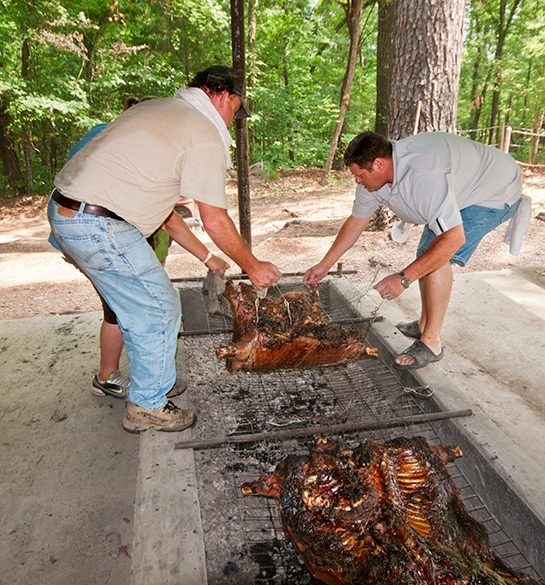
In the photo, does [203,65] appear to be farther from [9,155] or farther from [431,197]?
[431,197]

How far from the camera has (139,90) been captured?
1441 centimetres

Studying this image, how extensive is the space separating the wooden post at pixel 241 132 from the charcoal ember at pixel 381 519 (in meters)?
3.31

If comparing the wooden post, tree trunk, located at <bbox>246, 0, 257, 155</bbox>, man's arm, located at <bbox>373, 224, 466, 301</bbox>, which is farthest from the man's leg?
tree trunk, located at <bbox>246, 0, 257, 155</bbox>

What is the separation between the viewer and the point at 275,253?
7617mm

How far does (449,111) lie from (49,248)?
8.51 m

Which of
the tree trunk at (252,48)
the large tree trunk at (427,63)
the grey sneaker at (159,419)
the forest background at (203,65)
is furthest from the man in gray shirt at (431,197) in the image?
the tree trunk at (252,48)

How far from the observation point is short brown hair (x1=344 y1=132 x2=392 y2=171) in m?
2.97

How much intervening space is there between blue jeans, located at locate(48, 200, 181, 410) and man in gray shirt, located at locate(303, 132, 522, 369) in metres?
1.59

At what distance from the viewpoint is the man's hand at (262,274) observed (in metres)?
2.68

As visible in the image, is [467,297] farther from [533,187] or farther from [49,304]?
[533,187]

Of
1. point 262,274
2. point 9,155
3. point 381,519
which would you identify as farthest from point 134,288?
point 9,155

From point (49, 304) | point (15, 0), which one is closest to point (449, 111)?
point (49, 304)

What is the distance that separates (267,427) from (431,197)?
209cm

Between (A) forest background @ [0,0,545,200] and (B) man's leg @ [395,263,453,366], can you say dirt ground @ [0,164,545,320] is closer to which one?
(B) man's leg @ [395,263,453,366]
